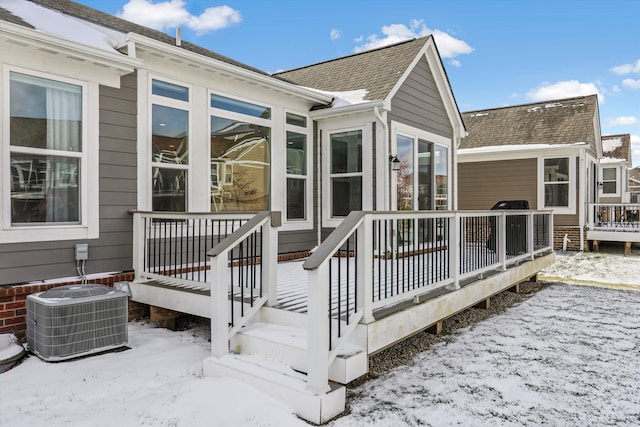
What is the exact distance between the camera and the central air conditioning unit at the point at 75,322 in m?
3.56

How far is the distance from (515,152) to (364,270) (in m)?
11.3

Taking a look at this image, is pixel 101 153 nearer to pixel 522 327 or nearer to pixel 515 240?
pixel 522 327

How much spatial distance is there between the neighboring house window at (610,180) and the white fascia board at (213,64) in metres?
18.7

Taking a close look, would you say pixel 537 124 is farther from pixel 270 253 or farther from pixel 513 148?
pixel 270 253

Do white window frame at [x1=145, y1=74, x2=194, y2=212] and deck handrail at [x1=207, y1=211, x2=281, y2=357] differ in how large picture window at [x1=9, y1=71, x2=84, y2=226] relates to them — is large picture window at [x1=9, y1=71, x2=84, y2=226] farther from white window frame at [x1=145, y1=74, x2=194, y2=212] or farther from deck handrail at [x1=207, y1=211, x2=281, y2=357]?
deck handrail at [x1=207, y1=211, x2=281, y2=357]

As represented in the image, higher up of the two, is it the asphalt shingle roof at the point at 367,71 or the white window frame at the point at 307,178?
the asphalt shingle roof at the point at 367,71

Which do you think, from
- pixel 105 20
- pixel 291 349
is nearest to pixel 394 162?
pixel 291 349

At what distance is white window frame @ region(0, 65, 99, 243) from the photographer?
13.1ft

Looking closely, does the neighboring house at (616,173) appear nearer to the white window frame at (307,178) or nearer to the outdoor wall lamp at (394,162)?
the outdoor wall lamp at (394,162)

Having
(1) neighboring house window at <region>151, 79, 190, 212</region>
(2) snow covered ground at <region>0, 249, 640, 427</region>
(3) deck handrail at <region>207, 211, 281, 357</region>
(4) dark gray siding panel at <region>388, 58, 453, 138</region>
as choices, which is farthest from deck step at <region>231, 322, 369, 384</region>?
(4) dark gray siding panel at <region>388, 58, 453, 138</region>

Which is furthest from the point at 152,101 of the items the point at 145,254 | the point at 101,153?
the point at 145,254

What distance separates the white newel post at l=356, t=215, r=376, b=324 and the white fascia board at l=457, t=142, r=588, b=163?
1114 centimetres

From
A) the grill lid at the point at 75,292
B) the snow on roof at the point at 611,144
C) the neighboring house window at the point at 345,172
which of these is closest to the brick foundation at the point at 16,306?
the grill lid at the point at 75,292

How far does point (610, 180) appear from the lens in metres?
20.0
